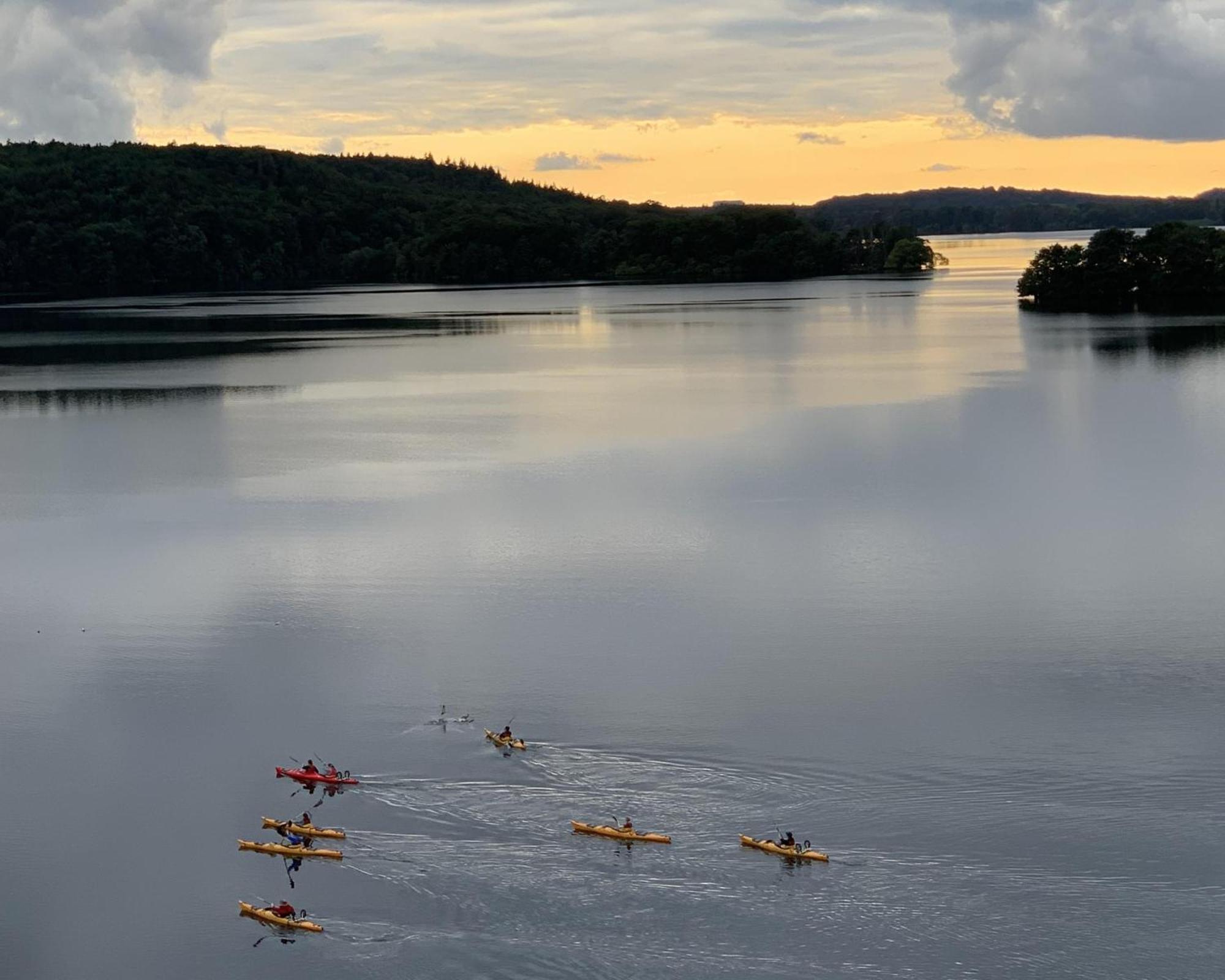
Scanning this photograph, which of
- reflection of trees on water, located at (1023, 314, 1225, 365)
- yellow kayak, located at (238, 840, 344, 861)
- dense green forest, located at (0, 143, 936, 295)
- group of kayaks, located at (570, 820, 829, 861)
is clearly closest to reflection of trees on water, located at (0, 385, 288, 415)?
reflection of trees on water, located at (1023, 314, 1225, 365)

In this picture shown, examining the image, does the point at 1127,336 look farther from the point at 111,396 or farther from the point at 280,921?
the point at 280,921

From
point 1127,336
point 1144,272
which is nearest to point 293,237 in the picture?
point 1144,272

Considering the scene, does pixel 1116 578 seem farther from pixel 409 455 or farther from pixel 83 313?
pixel 83 313

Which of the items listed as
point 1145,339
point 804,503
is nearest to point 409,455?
point 804,503

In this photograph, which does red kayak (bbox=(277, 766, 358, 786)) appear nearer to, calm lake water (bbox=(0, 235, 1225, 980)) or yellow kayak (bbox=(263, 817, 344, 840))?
calm lake water (bbox=(0, 235, 1225, 980))

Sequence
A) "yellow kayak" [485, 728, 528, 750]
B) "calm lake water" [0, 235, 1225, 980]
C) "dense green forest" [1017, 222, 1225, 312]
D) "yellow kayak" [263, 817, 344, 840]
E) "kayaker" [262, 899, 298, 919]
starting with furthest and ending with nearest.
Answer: "dense green forest" [1017, 222, 1225, 312] → "yellow kayak" [485, 728, 528, 750] → "yellow kayak" [263, 817, 344, 840] → "kayaker" [262, 899, 298, 919] → "calm lake water" [0, 235, 1225, 980]

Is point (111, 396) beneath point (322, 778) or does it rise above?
above
